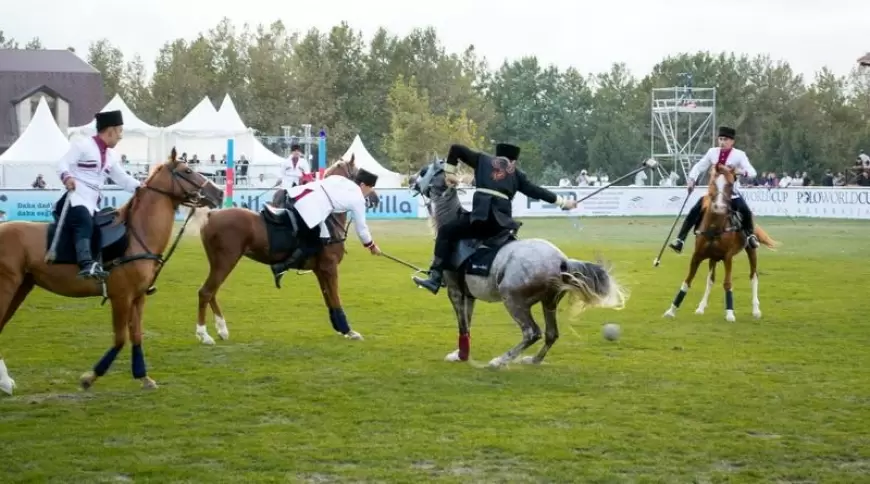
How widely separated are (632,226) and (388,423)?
103 feet

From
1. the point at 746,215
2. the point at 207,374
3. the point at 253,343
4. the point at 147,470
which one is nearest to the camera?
the point at 147,470

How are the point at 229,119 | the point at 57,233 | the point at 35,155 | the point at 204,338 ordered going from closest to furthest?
the point at 57,233 < the point at 204,338 < the point at 35,155 < the point at 229,119

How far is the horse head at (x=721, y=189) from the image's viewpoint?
16.6m

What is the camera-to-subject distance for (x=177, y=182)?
1149cm

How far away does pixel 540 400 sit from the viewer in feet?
34.2

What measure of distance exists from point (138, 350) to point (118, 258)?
0.86m

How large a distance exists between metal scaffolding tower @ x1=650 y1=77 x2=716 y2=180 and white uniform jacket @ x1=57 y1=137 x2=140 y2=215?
51.2 m

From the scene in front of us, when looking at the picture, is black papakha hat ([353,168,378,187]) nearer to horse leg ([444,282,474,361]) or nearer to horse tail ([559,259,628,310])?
horse leg ([444,282,474,361])

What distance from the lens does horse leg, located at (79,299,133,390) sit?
1101cm

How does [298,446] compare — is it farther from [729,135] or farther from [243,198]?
[243,198]

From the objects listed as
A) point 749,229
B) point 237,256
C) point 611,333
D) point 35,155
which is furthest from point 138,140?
point 611,333

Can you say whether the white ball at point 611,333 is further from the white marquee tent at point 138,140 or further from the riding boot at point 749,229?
Answer: the white marquee tent at point 138,140

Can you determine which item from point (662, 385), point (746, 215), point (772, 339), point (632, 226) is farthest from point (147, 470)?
point (632, 226)

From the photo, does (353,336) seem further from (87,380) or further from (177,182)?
(87,380)
